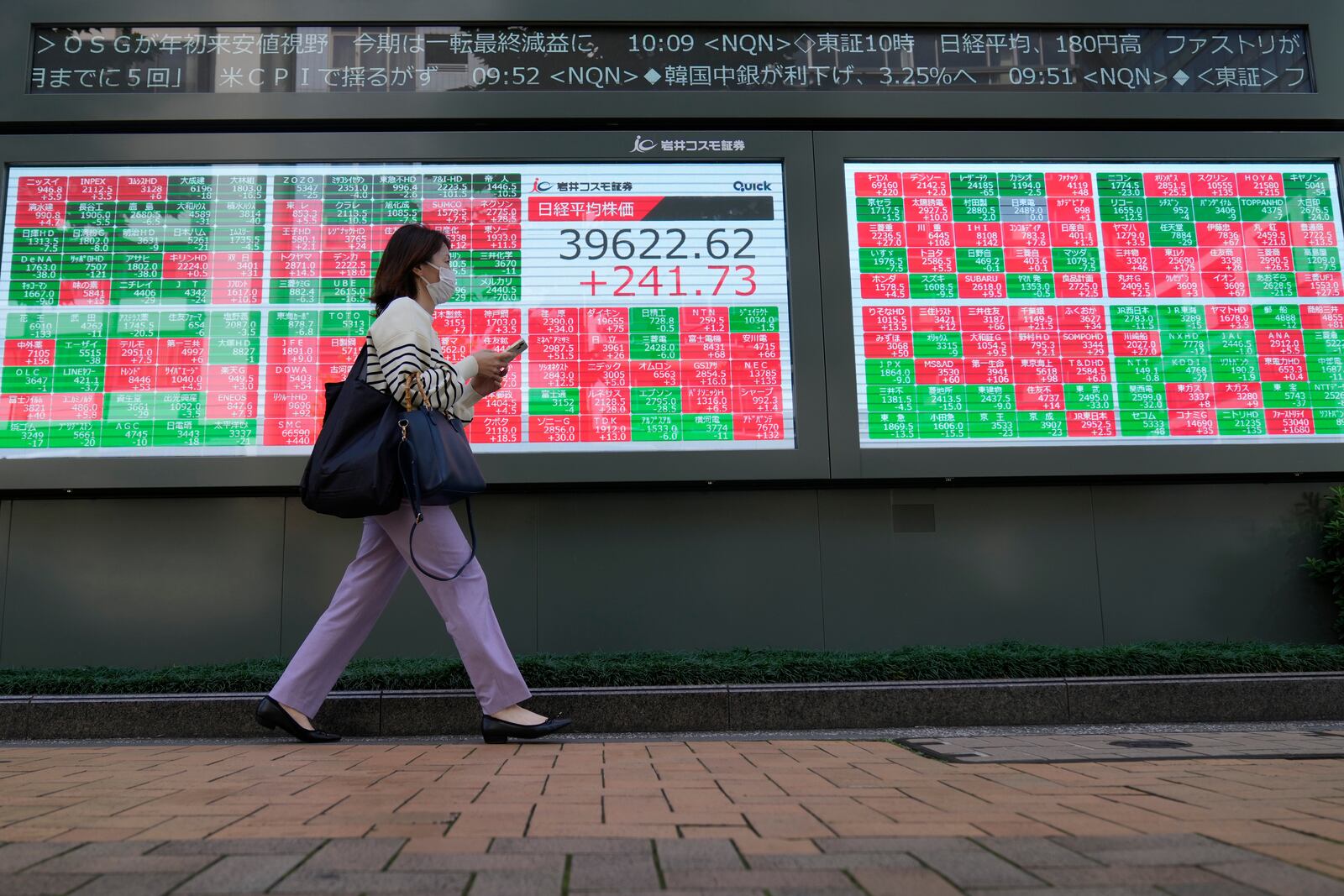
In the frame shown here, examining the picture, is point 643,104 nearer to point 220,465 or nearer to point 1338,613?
point 220,465

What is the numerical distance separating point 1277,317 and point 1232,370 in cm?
39

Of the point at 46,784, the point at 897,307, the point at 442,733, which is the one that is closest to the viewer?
the point at 46,784

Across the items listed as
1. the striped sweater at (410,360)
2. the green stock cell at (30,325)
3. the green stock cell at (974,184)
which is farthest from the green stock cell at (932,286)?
the green stock cell at (30,325)

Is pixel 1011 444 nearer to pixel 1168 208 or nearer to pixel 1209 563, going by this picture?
pixel 1209 563

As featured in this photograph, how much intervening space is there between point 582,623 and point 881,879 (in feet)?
10.7

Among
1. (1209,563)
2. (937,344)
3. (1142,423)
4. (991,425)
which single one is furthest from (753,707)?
(1209,563)

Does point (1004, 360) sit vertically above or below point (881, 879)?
above

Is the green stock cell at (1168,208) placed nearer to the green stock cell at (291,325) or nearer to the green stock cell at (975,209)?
the green stock cell at (975,209)

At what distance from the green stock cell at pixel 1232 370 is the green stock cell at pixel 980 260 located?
119 cm

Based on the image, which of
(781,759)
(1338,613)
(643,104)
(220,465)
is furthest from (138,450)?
(1338,613)

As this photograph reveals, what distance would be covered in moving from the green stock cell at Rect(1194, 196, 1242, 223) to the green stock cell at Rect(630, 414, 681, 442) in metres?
2.93

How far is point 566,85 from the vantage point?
16.7 ft

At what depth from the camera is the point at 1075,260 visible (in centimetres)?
493

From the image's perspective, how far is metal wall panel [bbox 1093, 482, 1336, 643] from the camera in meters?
4.80
